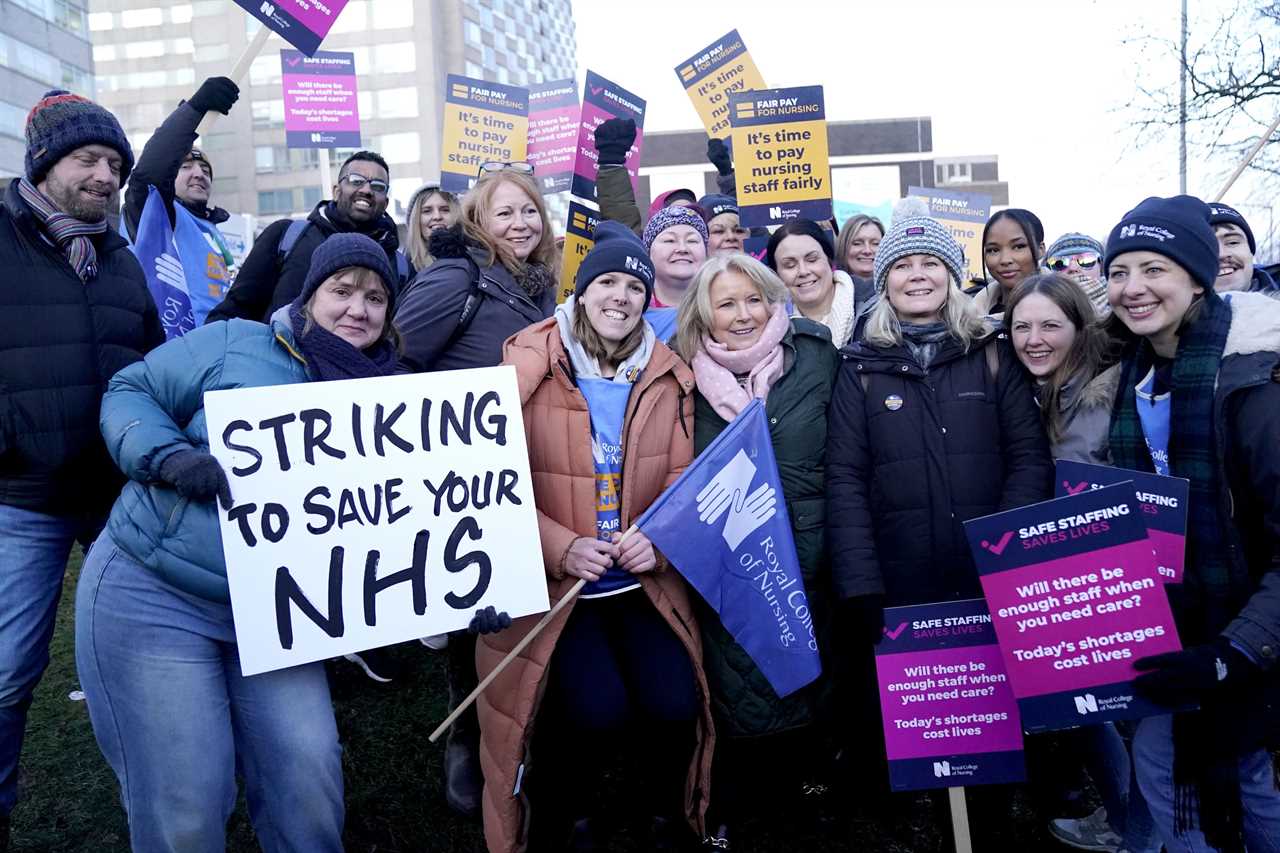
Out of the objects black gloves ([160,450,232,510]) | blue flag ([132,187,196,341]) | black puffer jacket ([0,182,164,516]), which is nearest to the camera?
black gloves ([160,450,232,510])

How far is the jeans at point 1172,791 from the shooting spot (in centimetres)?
231

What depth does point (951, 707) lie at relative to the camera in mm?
2643

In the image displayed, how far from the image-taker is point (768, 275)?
318 cm

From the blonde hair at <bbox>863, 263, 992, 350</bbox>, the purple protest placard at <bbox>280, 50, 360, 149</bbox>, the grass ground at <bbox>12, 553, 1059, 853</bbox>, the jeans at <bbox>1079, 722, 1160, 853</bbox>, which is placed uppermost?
the purple protest placard at <bbox>280, 50, 360, 149</bbox>

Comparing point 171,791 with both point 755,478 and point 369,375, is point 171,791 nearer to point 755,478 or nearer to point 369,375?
→ point 369,375

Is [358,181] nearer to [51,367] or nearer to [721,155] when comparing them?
[51,367]

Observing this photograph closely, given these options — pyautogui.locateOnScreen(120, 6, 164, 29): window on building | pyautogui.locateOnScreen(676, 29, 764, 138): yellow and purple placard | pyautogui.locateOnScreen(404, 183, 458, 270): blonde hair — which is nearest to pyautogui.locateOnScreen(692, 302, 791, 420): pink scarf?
pyautogui.locateOnScreen(404, 183, 458, 270): blonde hair

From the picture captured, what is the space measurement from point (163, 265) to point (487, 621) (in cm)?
308

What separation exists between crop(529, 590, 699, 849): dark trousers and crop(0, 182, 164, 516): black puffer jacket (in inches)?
69.0

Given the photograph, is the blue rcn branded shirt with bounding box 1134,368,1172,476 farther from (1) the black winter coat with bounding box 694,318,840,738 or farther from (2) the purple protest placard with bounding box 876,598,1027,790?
(1) the black winter coat with bounding box 694,318,840,738

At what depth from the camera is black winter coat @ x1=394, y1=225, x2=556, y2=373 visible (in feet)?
10.9

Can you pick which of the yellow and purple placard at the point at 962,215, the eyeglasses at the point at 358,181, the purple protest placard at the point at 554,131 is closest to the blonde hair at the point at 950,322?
the eyeglasses at the point at 358,181

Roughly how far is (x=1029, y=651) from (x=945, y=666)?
34 centimetres

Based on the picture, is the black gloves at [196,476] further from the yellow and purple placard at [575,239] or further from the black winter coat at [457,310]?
the yellow and purple placard at [575,239]
